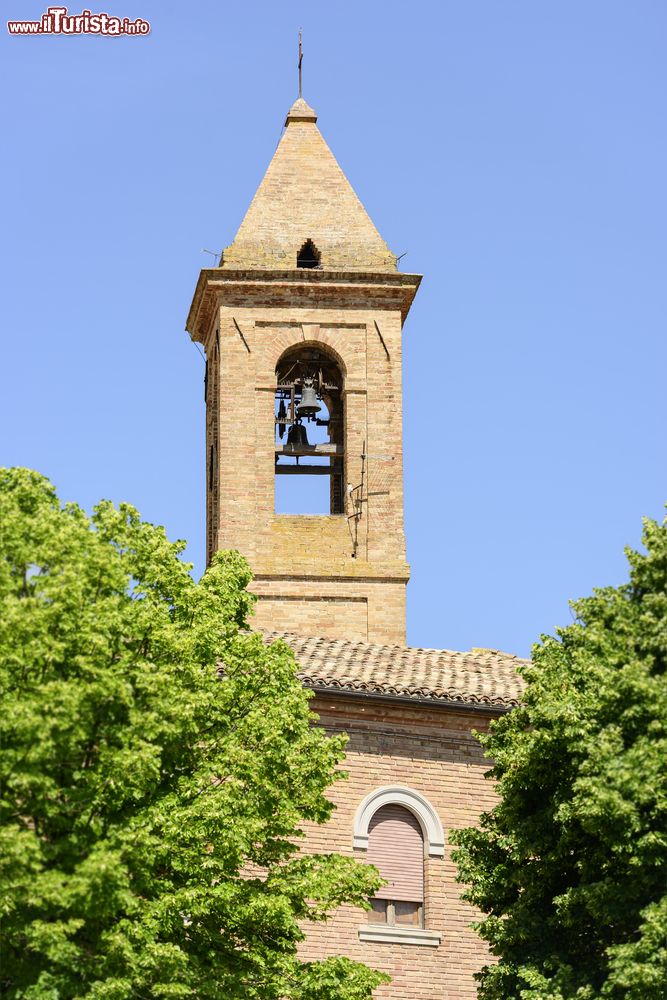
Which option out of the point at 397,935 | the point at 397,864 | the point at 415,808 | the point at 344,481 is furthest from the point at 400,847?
the point at 344,481

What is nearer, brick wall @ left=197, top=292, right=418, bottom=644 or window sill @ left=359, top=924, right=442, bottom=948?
window sill @ left=359, top=924, right=442, bottom=948

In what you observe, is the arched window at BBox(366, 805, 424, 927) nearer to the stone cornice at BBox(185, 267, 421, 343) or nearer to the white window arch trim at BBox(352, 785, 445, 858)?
the white window arch trim at BBox(352, 785, 445, 858)

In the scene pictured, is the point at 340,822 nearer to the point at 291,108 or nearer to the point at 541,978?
the point at 541,978

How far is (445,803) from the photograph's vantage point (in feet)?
108

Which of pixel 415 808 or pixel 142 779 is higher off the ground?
pixel 415 808

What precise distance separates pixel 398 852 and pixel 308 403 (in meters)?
13.3

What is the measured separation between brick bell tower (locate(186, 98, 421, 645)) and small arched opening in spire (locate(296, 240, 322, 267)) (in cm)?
5

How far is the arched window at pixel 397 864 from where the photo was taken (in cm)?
3256

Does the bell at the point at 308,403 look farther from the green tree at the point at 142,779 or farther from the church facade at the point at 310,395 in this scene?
the green tree at the point at 142,779

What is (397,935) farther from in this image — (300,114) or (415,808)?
A: (300,114)

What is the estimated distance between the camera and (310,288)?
44.7 m

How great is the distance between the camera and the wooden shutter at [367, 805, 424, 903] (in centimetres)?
3259

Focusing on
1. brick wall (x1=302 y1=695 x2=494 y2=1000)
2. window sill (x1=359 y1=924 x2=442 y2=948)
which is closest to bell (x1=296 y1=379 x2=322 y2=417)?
brick wall (x1=302 y1=695 x2=494 y2=1000)

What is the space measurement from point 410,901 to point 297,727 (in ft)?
25.0
